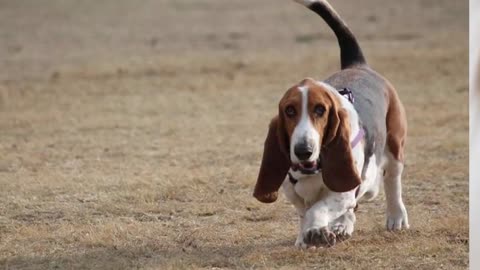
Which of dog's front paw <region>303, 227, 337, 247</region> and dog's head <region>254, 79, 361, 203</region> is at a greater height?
dog's head <region>254, 79, 361, 203</region>

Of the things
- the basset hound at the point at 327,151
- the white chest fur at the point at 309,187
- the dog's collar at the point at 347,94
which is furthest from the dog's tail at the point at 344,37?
the white chest fur at the point at 309,187

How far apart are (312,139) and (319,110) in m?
0.17

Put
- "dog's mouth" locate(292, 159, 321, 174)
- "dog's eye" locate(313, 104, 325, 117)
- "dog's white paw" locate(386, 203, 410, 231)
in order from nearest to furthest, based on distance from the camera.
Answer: "dog's eye" locate(313, 104, 325, 117) < "dog's mouth" locate(292, 159, 321, 174) < "dog's white paw" locate(386, 203, 410, 231)

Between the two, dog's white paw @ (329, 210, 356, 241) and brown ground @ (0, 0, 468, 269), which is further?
brown ground @ (0, 0, 468, 269)

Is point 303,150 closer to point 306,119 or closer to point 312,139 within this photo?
point 312,139

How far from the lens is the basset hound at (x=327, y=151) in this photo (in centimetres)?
564

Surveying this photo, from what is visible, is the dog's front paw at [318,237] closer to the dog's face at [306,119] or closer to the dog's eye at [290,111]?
the dog's face at [306,119]

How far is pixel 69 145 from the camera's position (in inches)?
412

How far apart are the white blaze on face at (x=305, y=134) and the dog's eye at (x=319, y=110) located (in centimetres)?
4

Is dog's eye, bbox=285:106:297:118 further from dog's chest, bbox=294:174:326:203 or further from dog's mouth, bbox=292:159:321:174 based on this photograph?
dog's chest, bbox=294:174:326:203

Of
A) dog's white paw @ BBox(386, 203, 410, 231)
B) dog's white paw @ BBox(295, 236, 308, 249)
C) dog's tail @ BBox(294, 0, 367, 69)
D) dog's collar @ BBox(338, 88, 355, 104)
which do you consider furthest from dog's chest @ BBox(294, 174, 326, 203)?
dog's tail @ BBox(294, 0, 367, 69)

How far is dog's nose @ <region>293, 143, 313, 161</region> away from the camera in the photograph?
550 centimetres

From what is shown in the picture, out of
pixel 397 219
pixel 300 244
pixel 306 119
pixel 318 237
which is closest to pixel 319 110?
pixel 306 119

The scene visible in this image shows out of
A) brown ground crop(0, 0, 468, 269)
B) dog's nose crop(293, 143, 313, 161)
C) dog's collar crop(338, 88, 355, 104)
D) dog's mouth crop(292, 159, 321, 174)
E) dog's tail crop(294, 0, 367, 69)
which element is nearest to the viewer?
dog's nose crop(293, 143, 313, 161)
